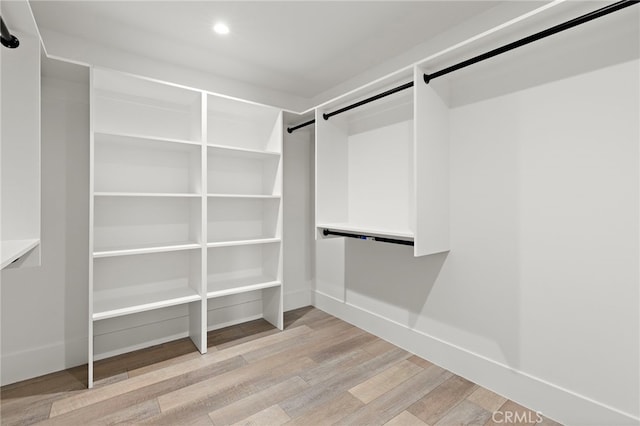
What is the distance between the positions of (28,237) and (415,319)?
2.59 m

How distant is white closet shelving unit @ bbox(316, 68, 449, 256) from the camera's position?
2066 millimetres

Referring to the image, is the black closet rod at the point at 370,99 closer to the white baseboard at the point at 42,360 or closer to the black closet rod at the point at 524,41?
the black closet rod at the point at 524,41

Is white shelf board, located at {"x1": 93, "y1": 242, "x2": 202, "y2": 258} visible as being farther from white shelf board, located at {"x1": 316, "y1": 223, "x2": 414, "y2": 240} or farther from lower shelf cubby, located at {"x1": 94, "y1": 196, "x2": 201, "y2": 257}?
white shelf board, located at {"x1": 316, "y1": 223, "x2": 414, "y2": 240}

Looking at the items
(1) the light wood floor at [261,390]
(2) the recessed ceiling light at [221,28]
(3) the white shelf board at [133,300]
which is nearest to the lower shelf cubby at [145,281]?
(3) the white shelf board at [133,300]

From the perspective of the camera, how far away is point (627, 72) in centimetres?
151

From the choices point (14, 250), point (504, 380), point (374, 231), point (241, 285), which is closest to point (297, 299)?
point (241, 285)

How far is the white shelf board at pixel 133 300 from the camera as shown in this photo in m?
2.23

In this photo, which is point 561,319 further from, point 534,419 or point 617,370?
point 534,419

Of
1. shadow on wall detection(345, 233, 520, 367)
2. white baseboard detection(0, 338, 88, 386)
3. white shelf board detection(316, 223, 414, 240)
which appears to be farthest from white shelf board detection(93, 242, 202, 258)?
shadow on wall detection(345, 233, 520, 367)

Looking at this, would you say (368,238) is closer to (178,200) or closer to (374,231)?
(374,231)

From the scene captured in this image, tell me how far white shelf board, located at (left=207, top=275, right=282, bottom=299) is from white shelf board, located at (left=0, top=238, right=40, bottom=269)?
1.31 meters

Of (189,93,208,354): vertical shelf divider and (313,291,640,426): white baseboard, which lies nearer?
(313,291,640,426): white baseboard

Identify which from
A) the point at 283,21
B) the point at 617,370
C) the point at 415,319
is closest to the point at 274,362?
the point at 415,319

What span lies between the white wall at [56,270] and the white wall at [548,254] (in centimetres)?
270
